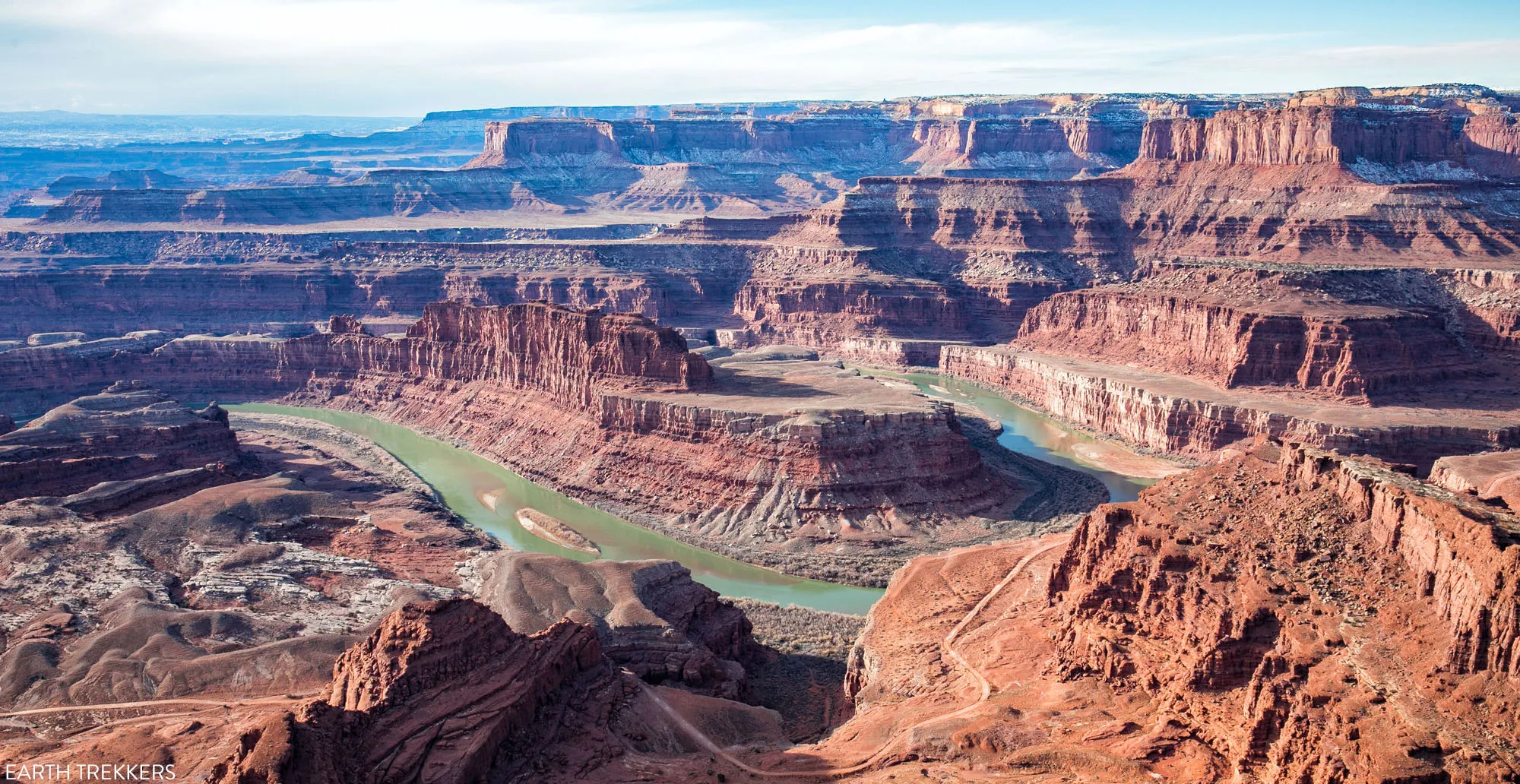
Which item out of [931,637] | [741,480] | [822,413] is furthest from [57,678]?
[822,413]

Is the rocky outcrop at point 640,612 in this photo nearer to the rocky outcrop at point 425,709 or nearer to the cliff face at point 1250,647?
the cliff face at point 1250,647

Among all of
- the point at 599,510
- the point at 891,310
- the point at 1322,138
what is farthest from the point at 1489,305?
the point at 599,510

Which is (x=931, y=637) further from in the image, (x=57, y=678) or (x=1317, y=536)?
(x=57, y=678)

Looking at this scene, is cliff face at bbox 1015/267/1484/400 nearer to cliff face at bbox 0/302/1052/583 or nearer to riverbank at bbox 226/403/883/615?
cliff face at bbox 0/302/1052/583

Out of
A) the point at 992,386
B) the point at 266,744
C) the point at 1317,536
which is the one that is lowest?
the point at 992,386

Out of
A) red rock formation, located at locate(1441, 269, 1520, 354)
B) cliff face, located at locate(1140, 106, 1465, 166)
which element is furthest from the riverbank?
cliff face, located at locate(1140, 106, 1465, 166)

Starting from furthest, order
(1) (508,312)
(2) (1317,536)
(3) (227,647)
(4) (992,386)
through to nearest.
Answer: (4) (992,386) → (1) (508,312) → (3) (227,647) → (2) (1317,536)
